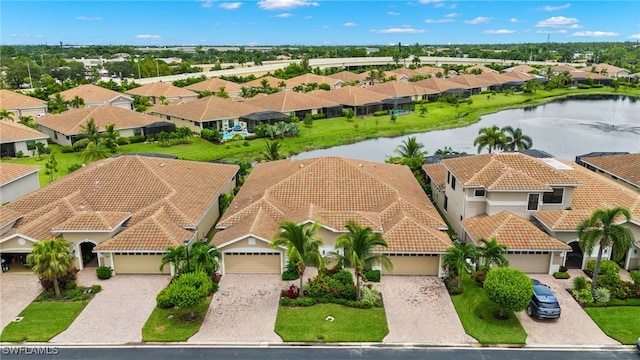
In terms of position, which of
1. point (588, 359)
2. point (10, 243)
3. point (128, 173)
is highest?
point (128, 173)

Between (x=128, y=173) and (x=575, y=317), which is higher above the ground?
(x=128, y=173)

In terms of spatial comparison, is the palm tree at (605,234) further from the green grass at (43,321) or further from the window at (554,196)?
the green grass at (43,321)

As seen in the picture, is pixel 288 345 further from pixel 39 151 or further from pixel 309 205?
pixel 39 151

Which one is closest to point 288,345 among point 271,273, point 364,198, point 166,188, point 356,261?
point 356,261

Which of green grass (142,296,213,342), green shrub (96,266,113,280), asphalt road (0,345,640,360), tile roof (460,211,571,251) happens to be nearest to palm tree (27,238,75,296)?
green shrub (96,266,113,280)

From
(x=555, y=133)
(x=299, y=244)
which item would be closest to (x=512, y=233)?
(x=299, y=244)

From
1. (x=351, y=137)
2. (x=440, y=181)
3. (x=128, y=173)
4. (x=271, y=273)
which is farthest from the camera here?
(x=351, y=137)
